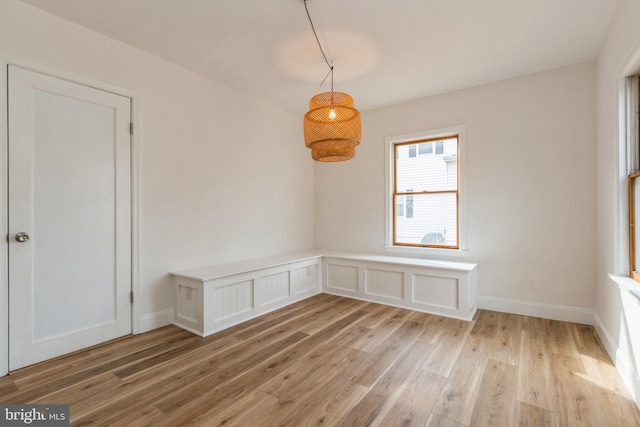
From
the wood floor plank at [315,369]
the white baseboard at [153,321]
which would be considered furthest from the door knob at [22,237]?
the wood floor plank at [315,369]

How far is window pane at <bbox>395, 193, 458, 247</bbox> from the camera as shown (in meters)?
4.03

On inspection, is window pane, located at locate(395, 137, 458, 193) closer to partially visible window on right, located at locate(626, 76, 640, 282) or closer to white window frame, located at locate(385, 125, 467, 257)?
white window frame, located at locate(385, 125, 467, 257)

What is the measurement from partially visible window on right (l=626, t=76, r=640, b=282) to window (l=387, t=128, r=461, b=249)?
5.54 feet

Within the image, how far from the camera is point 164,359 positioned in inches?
97.2

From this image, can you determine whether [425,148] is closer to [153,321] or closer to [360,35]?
[360,35]

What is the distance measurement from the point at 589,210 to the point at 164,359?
4352 mm

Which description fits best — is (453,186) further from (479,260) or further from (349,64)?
(349,64)

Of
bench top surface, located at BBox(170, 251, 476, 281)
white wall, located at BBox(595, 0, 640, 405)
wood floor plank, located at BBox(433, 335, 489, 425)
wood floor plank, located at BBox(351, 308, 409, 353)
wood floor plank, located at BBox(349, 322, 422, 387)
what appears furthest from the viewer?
bench top surface, located at BBox(170, 251, 476, 281)

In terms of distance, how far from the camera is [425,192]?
13.9 ft

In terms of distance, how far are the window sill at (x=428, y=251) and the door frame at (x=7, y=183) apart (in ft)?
10.5

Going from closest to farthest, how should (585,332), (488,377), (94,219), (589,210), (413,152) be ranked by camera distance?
1. (488,377)
2. (94,219)
3. (585,332)
4. (589,210)
5. (413,152)

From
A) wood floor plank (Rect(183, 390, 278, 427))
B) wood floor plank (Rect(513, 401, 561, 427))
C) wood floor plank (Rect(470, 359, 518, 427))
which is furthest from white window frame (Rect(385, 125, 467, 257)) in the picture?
wood floor plank (Rect(183, 390, 278, 427))

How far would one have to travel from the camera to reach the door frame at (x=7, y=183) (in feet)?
7.28

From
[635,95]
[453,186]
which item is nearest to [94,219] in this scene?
[453,186]
